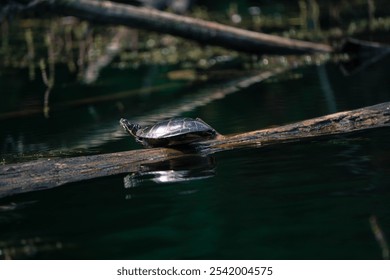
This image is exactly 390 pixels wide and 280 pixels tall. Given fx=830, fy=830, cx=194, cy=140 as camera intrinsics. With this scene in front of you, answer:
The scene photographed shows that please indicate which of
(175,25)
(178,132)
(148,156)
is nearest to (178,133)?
(178,132)

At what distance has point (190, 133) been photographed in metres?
6.07

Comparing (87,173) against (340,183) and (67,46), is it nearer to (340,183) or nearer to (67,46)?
(340,183)

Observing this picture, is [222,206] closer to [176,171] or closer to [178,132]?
[176,171]

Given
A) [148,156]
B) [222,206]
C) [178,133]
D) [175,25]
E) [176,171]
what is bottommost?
[222,206]

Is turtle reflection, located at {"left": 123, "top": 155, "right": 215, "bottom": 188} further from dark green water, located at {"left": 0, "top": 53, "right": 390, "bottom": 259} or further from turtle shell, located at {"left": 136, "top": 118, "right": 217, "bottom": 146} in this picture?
turtle shell, located at {"left": 136, "top": 118, "right": 217, "bottom": 146}

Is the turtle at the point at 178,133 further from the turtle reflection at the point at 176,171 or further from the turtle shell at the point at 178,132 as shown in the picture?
the turtle reflection at the point at 176,171

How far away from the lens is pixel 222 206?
15.9ft

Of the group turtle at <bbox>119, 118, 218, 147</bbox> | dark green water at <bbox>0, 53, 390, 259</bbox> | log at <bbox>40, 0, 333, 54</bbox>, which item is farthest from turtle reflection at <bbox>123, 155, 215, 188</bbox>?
log at <bbox>40, 0, 333, 54</bbox>

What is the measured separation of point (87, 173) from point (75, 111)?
3.73 m

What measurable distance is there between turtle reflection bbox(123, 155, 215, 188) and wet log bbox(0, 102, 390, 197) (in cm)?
7

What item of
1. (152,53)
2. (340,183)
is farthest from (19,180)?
(152,53)

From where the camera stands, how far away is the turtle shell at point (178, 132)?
19.9 ft

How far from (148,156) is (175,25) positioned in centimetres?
553

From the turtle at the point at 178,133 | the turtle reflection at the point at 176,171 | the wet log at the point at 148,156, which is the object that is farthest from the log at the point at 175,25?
the turtle reflection at the point at 176,171
